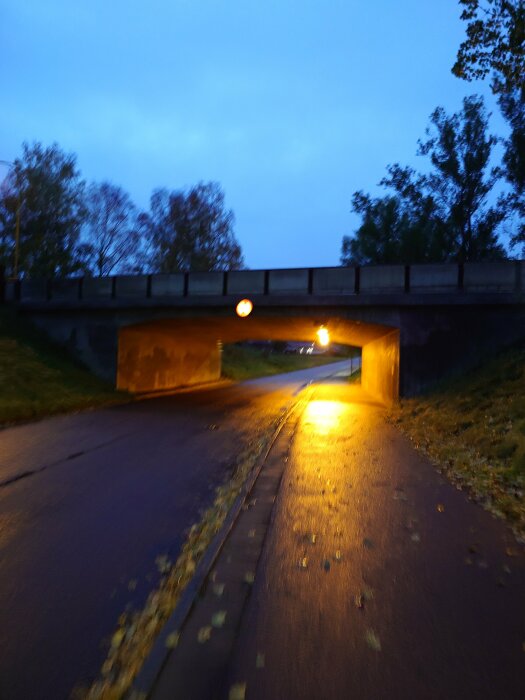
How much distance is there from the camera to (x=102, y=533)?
5305 millimetres


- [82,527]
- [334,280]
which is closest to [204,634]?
[82,527]

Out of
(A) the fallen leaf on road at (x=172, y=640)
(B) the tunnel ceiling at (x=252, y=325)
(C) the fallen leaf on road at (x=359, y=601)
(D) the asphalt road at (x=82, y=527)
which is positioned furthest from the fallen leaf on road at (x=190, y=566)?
(B) the tunnel ceiling at (x=252, y=325)

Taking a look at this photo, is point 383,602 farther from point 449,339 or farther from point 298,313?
point 298,313

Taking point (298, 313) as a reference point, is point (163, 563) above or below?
below

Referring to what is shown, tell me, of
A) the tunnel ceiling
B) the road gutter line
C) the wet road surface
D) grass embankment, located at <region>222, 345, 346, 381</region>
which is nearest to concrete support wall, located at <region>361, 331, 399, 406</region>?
the tunnel ceiling

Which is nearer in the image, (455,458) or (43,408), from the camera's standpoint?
(455,458)

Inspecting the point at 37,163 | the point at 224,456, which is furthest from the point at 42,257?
the point at 224,456

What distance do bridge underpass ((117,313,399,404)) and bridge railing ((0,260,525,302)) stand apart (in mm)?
1221

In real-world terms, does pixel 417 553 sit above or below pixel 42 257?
below

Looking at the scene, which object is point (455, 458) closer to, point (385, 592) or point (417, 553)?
point (417, 553)

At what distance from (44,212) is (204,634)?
37544 millimetres

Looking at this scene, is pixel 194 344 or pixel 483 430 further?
pixel 194 344

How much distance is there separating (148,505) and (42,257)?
116 feet

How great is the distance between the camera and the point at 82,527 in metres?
5.47
